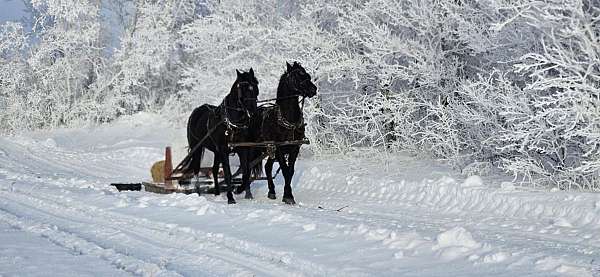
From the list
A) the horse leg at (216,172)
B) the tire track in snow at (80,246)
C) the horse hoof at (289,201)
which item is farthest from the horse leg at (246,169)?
the tire track in snow at (80,246)

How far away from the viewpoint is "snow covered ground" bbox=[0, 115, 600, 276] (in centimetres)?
674

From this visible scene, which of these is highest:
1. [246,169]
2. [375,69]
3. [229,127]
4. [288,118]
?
[375,69]

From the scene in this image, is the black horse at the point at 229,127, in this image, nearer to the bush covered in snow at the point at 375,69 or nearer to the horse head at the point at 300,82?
the horse head at the point at 300,82

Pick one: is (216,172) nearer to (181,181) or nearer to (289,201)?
(181,181)

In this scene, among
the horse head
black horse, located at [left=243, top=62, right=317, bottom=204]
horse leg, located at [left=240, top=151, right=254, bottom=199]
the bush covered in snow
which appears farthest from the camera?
horse leg, located at [left=240, top=151, right=254, bottom=199]

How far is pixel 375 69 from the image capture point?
17.9 m

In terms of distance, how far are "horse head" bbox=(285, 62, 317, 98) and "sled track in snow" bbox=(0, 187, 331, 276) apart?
375 cm

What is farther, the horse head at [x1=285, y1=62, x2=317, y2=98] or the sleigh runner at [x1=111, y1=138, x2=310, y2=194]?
the sleigh runner at [x1=111, y1=138, x2=310, y2=194]

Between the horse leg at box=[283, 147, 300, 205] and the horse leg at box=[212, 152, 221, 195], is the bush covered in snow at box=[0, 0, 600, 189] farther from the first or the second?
the horse leg at box=[212, 152, 221, 195]

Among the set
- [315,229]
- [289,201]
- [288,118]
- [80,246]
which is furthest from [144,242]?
[288,118]

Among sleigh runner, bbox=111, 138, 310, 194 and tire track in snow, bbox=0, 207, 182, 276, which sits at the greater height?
sleigh runner, bbox=111, 138, 310, 194

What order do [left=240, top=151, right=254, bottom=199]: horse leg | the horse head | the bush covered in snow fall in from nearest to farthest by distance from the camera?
the horse head → the bush covered in snow → [left=240, top=151, right=254, bottom=199]: horse leg

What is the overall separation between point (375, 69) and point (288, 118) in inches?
243

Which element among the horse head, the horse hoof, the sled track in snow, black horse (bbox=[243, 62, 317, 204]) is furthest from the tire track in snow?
the horse head
